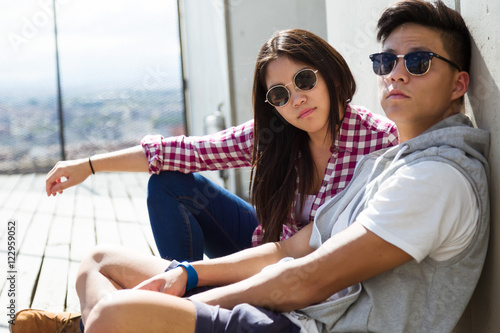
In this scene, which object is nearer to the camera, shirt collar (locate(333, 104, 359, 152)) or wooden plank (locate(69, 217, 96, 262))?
shirt collar (locate(333, 104, 359, 152))

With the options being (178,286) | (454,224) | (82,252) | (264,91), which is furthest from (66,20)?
(454,224)

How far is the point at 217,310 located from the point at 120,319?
24 cm

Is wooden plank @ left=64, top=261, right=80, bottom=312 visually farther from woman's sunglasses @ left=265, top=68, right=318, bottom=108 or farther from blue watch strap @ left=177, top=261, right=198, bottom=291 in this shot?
woman's sunglasses @ left=265, top=68, right=318, bottom=108

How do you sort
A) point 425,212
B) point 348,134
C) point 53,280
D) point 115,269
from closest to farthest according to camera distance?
point 425,212 → point 115,269 → point 348,134 → point 53,280

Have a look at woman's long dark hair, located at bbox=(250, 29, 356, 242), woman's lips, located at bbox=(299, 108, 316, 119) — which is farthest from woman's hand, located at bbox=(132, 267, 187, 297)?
woman's lips, located at bbox=(299, 108, 316, 119)

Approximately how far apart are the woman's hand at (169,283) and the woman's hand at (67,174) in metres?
0.98

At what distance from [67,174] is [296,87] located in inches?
43.9

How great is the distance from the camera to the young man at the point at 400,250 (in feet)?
4.70

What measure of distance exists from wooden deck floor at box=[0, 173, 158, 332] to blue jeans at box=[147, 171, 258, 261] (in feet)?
2.49

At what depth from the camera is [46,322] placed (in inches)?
90.3

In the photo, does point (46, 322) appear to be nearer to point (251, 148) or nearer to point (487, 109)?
point (251, 148)

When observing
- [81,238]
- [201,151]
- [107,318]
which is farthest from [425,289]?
[81,238]

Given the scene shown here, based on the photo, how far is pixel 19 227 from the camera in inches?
202

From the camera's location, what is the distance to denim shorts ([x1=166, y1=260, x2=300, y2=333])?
1.47 m
